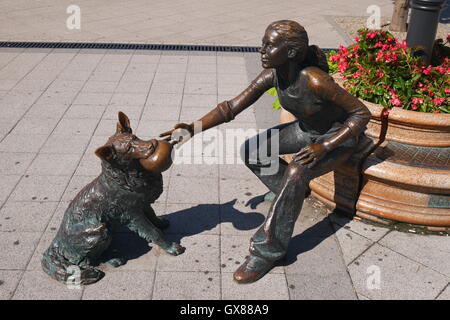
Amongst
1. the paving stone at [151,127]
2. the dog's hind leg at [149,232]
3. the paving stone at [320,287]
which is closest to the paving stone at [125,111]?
the paving stone at [151,127]

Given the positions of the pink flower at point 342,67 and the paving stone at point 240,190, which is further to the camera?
the pink flower at point 342,67

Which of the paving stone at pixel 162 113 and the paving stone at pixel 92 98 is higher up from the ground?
the paving stone at pixel 92 98

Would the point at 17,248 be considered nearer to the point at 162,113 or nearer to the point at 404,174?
the point at 162,113

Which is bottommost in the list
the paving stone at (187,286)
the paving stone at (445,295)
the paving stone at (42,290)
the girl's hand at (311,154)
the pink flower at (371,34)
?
the paving stone at (42,290)

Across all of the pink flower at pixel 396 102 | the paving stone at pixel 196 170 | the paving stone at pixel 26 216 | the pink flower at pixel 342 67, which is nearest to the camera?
the paving stone at pixel 26 216

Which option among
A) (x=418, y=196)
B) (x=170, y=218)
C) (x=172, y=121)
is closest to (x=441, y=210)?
(x=418, y=196)

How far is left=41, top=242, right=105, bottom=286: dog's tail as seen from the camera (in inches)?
164

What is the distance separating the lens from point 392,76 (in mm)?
5367

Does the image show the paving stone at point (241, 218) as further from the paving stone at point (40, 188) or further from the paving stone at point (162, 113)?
the paving stone at point (162, 113)

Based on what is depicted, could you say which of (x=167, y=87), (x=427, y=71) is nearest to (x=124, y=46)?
(x=167, y=87)

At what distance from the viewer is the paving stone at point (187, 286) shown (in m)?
4.10

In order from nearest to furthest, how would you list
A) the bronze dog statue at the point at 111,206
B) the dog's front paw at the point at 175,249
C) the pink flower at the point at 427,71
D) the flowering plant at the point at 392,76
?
the bronze dog statue at the point at 111,206
the dog's front paw at the point at 175,249
the flowering plant at the point at 392,76
the pink flower at the point at 427,71

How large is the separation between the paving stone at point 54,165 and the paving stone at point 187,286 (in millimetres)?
2256

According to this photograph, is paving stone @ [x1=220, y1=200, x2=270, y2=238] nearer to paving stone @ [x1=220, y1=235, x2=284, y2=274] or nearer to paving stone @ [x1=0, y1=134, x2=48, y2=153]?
paving stone @ [x1=220, y1=235, x2=284, y2=274]
